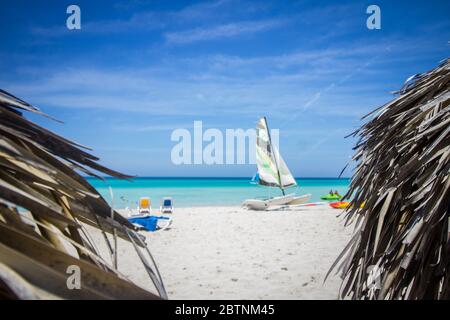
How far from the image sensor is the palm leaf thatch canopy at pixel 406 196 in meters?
1.71

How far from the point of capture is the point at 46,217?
792 mm

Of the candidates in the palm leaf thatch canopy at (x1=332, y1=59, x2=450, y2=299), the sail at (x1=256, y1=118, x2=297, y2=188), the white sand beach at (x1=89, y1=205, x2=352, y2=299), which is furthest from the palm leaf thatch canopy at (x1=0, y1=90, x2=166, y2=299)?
the sail at (x1=256, y1=118, x2=297, y2=188)

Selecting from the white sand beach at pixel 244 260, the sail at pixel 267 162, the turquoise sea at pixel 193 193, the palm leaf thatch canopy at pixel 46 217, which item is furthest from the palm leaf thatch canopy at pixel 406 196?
the sail at pixel 267 162

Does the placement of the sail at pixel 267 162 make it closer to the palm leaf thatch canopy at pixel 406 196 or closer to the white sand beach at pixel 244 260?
the white sand beach at pixel 244 260

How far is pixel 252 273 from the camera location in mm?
6934

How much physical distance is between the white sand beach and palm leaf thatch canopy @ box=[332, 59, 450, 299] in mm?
3023

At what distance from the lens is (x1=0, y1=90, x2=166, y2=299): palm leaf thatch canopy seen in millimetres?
564

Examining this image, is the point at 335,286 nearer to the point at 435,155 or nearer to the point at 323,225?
the point at 435,155

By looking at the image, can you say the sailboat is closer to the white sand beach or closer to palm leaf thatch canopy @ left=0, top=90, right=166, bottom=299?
the white sand beach

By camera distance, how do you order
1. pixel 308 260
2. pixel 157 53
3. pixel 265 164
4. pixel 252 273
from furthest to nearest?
pixel 265 164, pixel 157 53, pixel 308 260, pixel 252 273

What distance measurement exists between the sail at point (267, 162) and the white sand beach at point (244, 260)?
11.6 m
